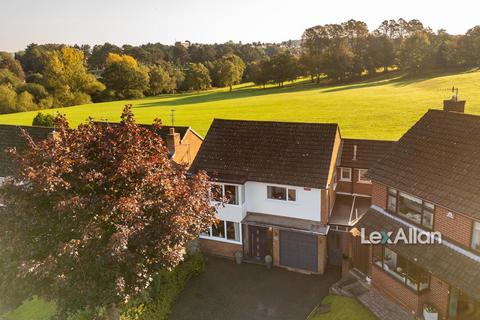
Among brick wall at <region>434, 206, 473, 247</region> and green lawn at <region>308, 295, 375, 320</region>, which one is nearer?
brick wall at <region>434, 206, 473, 247</region>

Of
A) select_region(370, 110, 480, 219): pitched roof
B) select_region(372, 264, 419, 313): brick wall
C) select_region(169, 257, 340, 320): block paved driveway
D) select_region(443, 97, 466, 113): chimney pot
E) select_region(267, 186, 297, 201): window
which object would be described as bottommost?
select_region(169, 257, 340, 320): block paved driveway

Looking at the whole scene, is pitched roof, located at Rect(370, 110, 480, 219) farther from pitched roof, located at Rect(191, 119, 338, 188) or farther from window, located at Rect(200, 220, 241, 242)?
window, located at Rect(200, 220, 241, 242)

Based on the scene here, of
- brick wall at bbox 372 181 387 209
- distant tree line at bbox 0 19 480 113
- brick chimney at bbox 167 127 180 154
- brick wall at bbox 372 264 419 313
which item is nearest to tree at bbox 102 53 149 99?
distant tree line at bbox 0 19 480 113

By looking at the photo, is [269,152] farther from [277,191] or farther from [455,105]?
[455,105]

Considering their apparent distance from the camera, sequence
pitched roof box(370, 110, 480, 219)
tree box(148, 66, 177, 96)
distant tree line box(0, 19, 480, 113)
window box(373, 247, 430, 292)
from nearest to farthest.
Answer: pitched roof box(370, 110, 480, 219), window box(373, 247, 430, 292), distant tree line box(0, 19, 480, 113), tree box(148, 66, 177, 96)

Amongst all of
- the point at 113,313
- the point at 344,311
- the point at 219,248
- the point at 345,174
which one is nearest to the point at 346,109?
the point at 345,174

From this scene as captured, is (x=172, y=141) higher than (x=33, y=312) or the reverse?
higher

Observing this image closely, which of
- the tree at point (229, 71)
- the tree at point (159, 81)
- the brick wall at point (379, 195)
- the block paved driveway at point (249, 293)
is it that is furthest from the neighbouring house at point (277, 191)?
the tree at point (229, 71)
